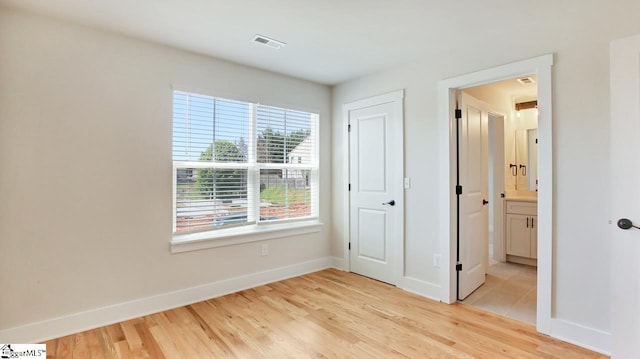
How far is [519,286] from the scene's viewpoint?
3.53m

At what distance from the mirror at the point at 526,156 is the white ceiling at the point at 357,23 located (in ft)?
8.90

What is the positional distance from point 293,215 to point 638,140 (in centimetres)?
320

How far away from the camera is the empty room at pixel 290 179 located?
223cm

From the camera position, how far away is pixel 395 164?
11.5ft

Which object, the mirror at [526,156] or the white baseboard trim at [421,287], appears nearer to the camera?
the white baseboard trim at [421,287]

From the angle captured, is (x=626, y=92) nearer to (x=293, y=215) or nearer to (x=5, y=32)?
(x=293, y=215)

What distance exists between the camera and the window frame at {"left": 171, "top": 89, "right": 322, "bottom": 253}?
3084 mm

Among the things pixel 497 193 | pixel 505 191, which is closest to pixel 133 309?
pixel 497 193

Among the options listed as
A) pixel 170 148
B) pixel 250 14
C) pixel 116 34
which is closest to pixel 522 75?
pixel 250 14

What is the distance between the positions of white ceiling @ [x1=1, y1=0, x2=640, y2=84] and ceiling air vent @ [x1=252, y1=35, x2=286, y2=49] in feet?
0.19

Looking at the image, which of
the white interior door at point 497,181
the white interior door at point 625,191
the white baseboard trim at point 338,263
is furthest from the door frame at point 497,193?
the white interior door at point 625,191

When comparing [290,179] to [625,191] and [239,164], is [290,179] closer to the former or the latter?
[239,164]

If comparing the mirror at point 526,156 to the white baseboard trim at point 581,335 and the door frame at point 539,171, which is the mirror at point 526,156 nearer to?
the door frame at point 539,171

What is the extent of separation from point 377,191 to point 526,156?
280cm
